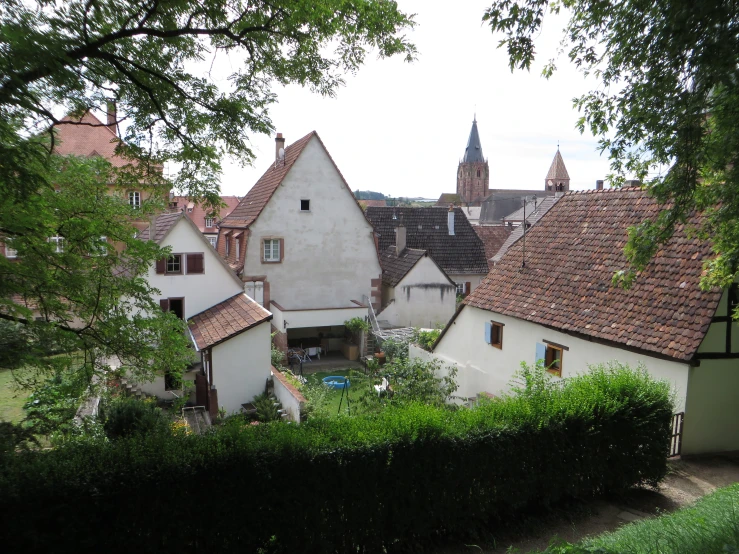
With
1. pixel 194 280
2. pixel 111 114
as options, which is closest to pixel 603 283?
pixel 111 114

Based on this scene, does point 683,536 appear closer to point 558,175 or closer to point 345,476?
point 345,476

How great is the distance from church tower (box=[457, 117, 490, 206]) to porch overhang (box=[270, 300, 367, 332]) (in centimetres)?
9434

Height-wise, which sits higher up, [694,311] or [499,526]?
[694,311]

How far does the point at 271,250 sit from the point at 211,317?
7.54 meters

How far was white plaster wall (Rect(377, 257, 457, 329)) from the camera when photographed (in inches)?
1155

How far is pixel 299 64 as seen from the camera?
8.12 metres

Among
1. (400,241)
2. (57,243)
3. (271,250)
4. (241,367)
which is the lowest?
(241,367)

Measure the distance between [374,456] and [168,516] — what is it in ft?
8.61

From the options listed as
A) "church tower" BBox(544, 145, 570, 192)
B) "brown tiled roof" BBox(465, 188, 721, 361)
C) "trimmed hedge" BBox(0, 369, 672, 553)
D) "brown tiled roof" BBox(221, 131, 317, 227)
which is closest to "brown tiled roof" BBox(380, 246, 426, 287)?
"brown tiled roof" BBox(221, 131, 317, 227)

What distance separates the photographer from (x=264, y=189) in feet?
95.0

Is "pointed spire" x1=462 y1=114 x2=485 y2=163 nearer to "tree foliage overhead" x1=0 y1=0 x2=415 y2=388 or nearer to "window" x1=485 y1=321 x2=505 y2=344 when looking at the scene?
"window" x1=485 y1=321 x2=505 y2=344

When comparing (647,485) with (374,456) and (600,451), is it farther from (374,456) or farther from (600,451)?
Answer: (374,456)

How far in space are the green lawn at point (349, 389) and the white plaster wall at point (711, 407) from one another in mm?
8938

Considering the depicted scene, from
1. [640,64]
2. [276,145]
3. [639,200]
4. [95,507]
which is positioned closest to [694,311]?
[639,200]
